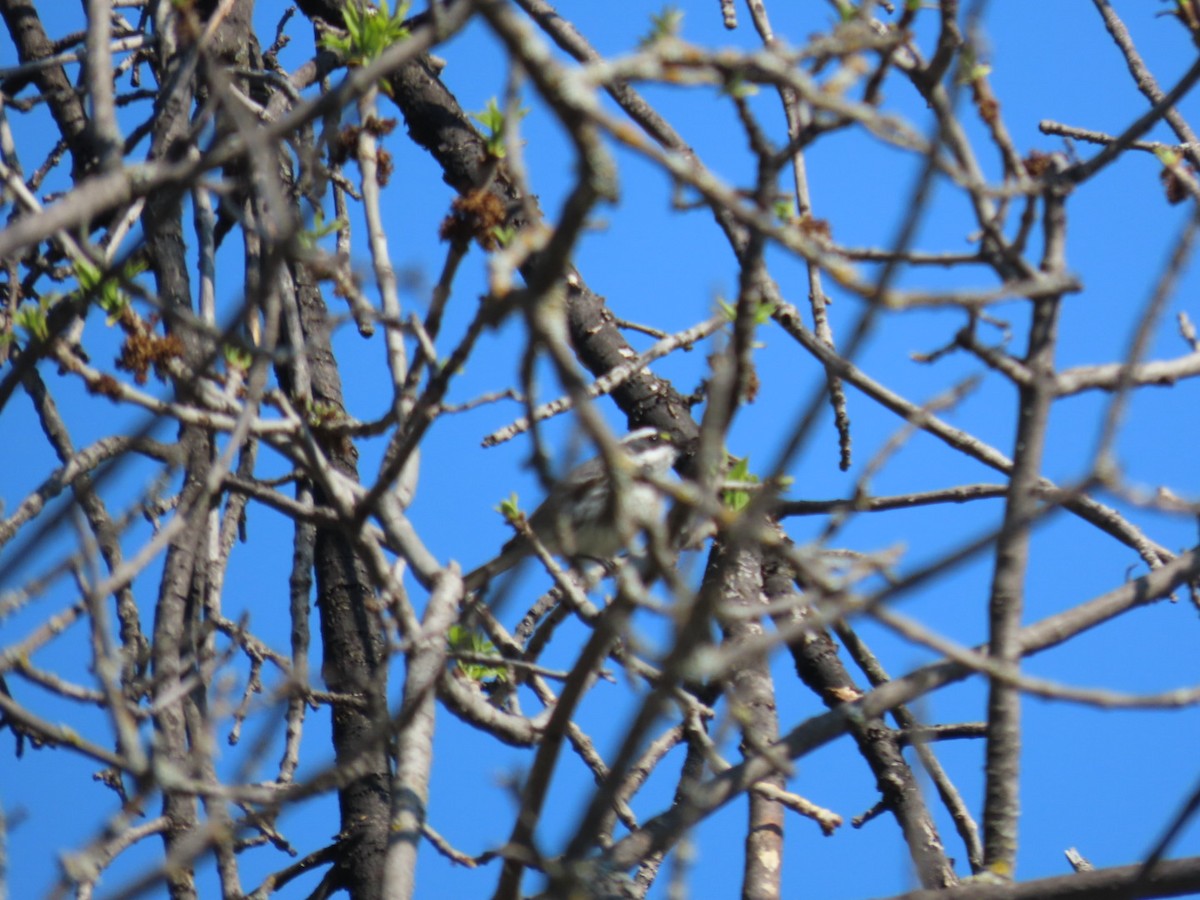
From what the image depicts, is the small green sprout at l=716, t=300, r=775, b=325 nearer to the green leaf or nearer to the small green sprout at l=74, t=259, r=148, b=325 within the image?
the green leaf

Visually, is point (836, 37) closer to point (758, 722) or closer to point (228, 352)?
point (228, 352)

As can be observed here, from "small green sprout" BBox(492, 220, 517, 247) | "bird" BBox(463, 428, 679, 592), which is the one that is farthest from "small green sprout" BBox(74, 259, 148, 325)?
"bird" BBox(463, 428, 679, 592)

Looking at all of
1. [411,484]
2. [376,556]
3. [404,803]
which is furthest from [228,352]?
[404,803]

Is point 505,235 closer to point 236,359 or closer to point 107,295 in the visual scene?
point 236,359

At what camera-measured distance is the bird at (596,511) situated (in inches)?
66.6

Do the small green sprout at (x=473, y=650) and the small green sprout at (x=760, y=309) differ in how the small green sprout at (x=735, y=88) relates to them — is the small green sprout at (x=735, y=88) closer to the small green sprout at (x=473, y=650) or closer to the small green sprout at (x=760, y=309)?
the small green sprout at (x=760, y=309)

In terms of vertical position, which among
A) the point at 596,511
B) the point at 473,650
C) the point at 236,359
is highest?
the point at 596,511

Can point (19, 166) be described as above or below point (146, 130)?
below

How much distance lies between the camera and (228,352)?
3078mm

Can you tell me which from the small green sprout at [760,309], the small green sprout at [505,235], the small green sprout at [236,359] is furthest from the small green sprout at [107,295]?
the small green sprout at [760,309]

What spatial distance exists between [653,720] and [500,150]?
5.31ft

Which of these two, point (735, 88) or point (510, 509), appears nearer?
point (735, 88)

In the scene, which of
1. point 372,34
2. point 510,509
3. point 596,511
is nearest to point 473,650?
point 510,509

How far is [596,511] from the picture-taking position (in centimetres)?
633
